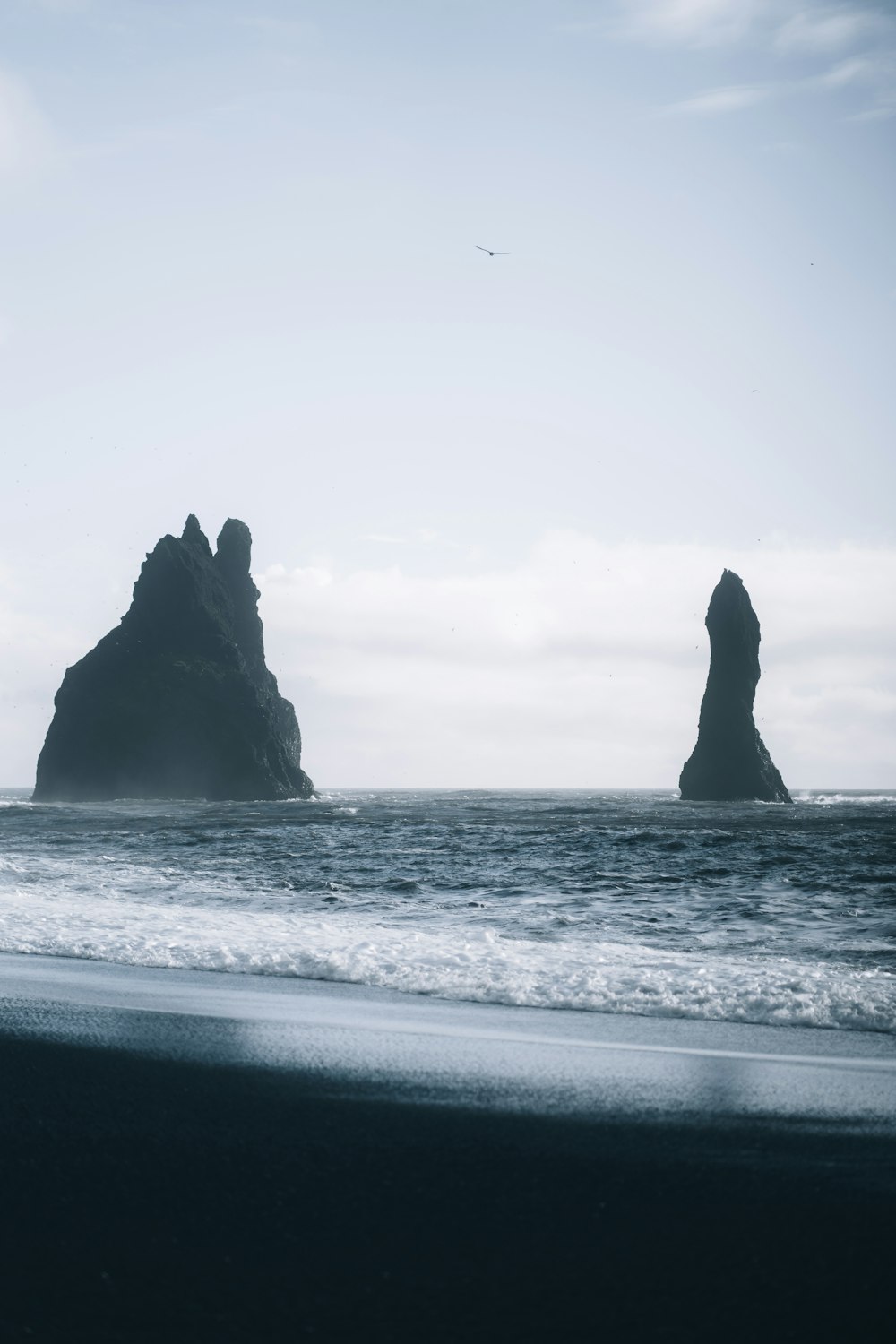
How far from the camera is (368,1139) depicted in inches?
→ 195

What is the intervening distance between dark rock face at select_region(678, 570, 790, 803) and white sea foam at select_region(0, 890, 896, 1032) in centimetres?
8867

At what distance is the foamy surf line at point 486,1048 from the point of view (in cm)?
574

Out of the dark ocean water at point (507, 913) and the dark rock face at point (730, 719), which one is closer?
the dark ocean water at point (507, 913)

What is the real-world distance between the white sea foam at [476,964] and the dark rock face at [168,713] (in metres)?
83.0

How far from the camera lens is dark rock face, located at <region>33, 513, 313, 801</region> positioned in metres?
95.9

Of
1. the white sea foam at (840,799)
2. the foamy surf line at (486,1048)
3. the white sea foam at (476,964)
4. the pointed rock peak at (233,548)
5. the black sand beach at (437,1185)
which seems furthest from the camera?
the pointed rock peak at (233,548)

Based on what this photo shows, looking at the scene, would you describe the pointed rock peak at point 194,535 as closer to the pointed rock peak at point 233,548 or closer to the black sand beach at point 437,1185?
the pointed rock peak at point 233,548

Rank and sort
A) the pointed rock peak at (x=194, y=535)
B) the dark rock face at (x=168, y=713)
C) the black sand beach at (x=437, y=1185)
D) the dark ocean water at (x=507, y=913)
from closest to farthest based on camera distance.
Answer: the black sand beach at (x=437, y=1185) → the dark ocean water at (x=507, y=913) → the dark rock face at (x=168, y=713) → the pointed rock peak at (x=194, y=535)

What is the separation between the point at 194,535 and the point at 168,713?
20.7 m

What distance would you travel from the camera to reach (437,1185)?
4.39 metres

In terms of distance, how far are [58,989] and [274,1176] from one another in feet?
18.1

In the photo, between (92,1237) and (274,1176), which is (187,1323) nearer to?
(92,1237)

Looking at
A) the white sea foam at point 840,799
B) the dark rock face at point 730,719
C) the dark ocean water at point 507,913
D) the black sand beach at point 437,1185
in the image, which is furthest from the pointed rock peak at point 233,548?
the black sand beach at point 437,1185

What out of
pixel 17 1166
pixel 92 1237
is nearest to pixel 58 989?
pixel 17 1166
